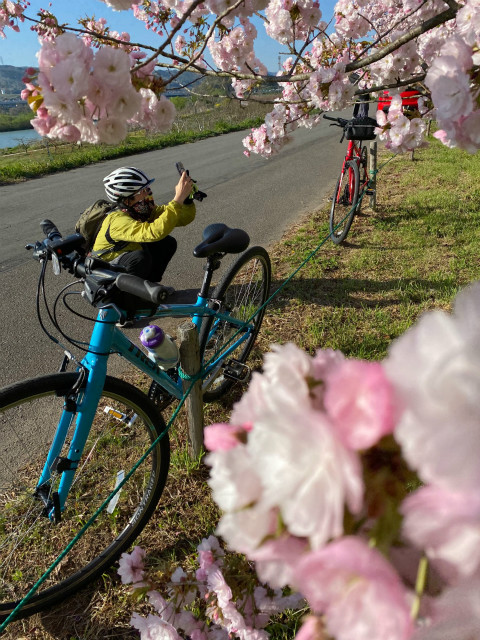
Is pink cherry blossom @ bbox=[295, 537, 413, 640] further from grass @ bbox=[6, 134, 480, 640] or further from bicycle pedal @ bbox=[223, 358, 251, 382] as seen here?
bicycle pedal @ bbox=[223, 358, 251, 382]

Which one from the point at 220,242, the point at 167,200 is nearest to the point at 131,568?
the point at 220,242

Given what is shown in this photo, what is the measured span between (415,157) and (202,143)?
27.6ft

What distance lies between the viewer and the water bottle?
2.04 meters

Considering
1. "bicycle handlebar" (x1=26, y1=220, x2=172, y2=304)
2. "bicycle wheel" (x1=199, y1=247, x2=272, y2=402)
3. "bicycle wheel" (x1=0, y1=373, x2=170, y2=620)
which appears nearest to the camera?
"bicycle handlebar" (x1=26, y1=220, x2=172, y2=304)

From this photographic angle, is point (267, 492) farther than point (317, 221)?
No

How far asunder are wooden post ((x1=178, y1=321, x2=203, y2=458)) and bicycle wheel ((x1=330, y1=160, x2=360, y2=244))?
3.21 metres

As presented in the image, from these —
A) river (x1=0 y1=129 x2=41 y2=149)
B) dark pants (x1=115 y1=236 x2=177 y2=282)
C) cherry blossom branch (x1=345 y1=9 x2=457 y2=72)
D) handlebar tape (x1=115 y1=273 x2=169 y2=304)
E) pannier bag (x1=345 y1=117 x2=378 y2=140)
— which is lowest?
dark pants (x1=115 y1=236 x2=177 y2=282)

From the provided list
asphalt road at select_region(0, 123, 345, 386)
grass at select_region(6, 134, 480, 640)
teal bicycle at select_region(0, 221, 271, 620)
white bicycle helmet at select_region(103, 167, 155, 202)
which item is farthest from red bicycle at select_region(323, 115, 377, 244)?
teal bicycle at select_region(0, 221, 271, 620)

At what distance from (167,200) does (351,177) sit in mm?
3458

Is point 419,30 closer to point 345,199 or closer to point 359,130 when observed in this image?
point 359,130

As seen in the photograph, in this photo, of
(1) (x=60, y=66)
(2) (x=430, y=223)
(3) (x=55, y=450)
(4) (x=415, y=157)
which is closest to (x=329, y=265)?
(2) (x=430, y=223)

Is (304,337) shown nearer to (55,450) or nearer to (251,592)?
(55,450)

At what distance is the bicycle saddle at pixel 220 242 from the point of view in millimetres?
2484

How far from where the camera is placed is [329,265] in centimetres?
464
